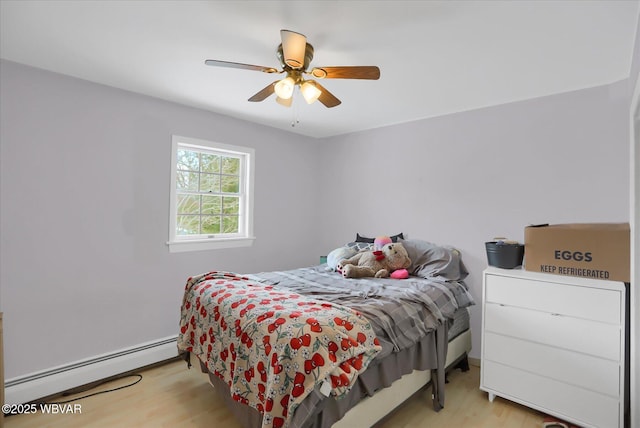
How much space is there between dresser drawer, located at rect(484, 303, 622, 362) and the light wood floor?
0.43 m

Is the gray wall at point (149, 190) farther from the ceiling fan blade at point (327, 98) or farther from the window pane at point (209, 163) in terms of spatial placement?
the ceiling fan blade at point (327, 98)

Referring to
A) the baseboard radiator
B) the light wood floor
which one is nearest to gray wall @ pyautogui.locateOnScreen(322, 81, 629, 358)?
the light wood floor

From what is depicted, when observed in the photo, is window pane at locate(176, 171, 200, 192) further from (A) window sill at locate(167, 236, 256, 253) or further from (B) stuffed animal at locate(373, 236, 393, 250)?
(B) stuffed animal at locate(373, 236, 393, 250)

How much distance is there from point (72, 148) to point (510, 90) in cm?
348

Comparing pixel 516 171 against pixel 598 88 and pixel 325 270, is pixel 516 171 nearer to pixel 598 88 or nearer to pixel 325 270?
pixel 598 88

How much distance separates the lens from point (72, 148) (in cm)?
251

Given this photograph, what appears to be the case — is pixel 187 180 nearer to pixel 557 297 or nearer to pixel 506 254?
pixel 506 254

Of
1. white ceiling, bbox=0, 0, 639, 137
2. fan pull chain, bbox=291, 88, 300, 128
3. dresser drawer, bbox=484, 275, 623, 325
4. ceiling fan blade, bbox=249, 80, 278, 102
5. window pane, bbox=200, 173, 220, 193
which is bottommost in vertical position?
dresser drawer, bbox=484, 275, 623, 325

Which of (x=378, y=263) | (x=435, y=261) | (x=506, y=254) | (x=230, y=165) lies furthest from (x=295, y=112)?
(x=506, y=254)

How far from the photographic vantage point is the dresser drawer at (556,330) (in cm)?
193

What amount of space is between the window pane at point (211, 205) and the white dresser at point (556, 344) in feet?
8.66

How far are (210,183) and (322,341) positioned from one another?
2.46 m

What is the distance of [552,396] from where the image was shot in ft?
6.87

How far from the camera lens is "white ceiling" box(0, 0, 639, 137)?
162 centimetres
